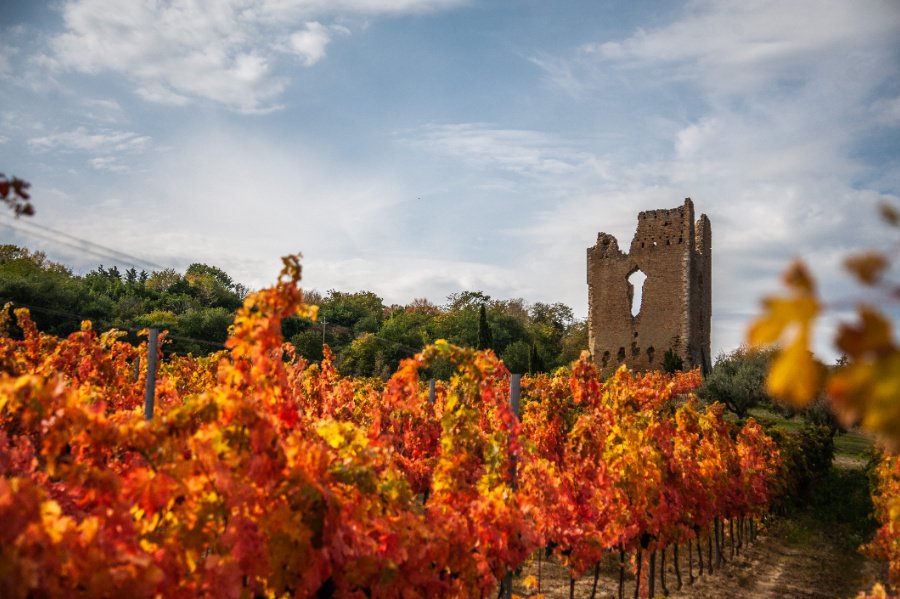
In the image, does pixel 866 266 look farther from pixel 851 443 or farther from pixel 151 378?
pixel 851 443

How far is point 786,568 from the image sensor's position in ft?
29.4

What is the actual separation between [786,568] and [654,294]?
18.3m

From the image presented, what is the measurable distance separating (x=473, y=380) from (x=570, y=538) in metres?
2.23

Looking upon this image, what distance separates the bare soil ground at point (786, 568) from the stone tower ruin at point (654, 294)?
12.9 m

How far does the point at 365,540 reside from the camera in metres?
2.60

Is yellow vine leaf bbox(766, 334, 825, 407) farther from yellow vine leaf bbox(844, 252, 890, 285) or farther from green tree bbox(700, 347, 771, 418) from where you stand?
green tree bbox(700, 347, 771, 418)

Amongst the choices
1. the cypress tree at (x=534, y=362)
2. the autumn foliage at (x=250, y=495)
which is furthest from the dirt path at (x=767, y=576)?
the cypress tree at (x=534, y=362)

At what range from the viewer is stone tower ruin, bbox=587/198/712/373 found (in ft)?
84.9

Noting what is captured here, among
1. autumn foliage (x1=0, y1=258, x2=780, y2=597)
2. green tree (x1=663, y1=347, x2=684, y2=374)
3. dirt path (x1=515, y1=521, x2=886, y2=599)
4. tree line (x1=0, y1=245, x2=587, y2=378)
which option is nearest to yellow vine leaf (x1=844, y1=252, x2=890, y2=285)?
autumn foliage (x1=0, y1=258, x2=780, y2=597)

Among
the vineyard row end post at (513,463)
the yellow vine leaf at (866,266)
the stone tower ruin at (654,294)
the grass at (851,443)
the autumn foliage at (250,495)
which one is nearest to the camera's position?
the yellow vine leaf at (866,266)

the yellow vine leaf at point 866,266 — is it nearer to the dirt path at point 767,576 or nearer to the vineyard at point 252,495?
the vineyard at point 252,495

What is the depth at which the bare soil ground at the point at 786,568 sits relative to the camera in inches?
299

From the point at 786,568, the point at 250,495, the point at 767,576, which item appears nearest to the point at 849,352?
the point at 250,495

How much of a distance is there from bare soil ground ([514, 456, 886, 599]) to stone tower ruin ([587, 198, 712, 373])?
12882 millimetres
